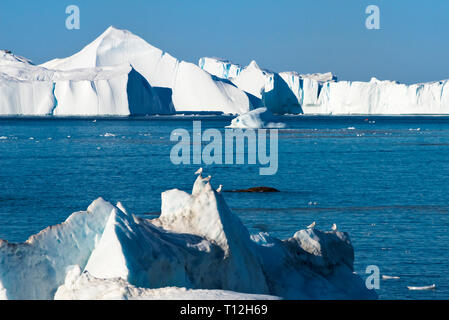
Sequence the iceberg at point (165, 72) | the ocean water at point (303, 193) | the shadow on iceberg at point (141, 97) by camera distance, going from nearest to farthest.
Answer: the ocean water at point (303, 193) → the shadow on iceberg at point (141, 97) → the iceberg at point (165, 72)

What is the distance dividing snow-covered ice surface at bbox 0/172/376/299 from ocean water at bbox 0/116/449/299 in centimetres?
161

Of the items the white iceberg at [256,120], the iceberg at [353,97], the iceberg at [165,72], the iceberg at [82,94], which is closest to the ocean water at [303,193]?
the white iceberg at [256,120]

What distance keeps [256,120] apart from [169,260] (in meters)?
54.7

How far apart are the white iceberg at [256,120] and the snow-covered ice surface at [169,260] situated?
5208 centimetres

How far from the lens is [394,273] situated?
10.4 metres

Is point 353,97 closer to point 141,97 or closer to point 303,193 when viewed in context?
point 141,97

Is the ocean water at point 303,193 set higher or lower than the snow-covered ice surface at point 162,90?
lower

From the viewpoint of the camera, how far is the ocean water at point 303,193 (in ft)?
38.9

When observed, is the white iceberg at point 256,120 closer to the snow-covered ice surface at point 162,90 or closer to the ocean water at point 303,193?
the ocean water at point 303,193

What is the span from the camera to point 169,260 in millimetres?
6383

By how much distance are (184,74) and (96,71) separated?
21.3 meters

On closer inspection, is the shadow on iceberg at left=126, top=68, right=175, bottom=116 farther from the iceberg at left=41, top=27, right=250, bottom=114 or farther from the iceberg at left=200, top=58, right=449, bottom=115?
the iceberg at left=200, top=58, right=449, bottom=115
